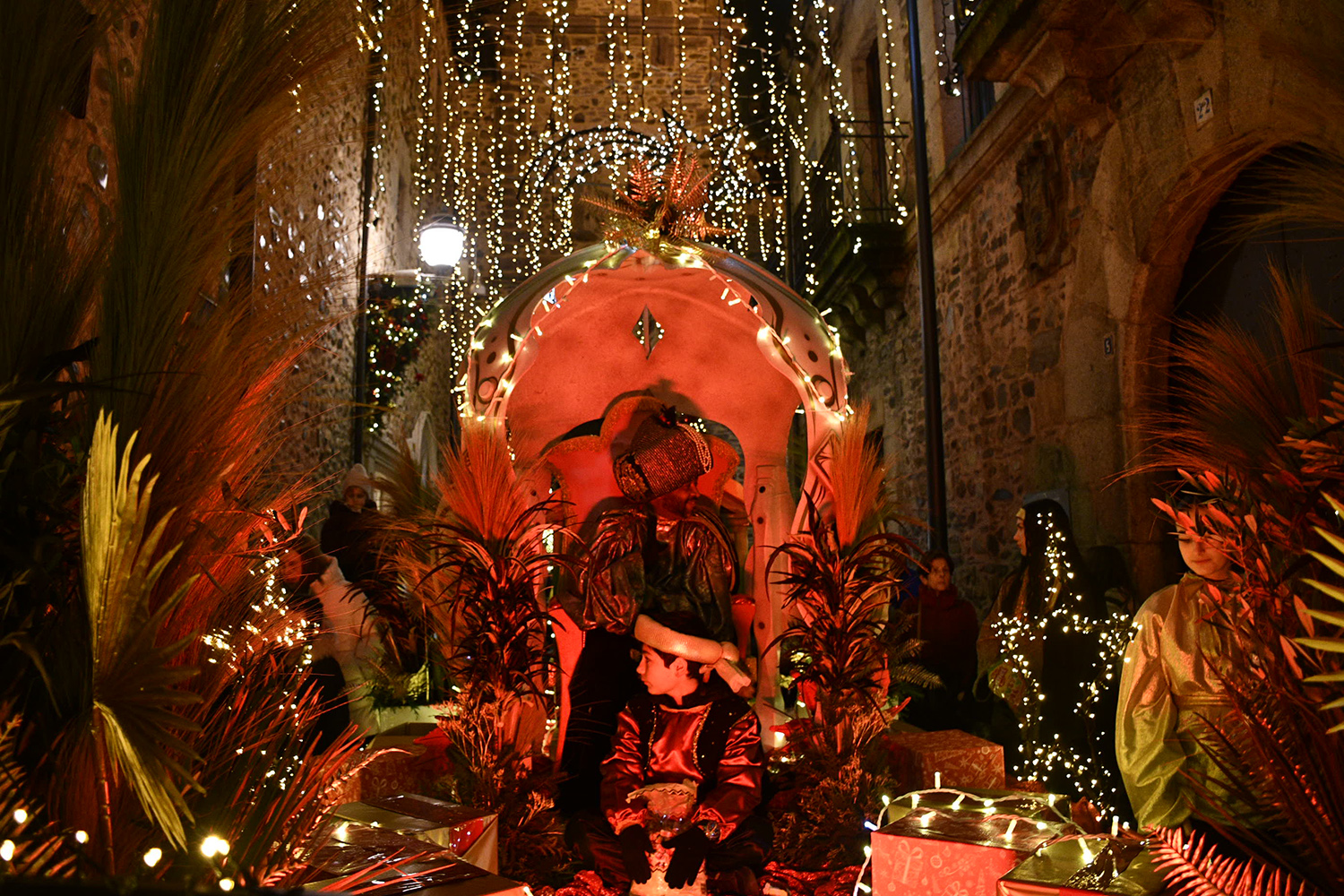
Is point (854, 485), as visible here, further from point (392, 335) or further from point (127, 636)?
point (392, 335)

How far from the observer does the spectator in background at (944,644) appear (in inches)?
224

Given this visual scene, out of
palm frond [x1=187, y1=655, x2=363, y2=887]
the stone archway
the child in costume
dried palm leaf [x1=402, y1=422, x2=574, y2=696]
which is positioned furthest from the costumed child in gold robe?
palm frond [x1=187, y1=655, x2=363, y2=887]

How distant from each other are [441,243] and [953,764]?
7.36 metres

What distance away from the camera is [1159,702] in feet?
10.3

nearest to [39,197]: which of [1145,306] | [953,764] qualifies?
[953,764]

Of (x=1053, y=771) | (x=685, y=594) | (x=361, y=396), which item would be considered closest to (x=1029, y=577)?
(x=1053, y=771)

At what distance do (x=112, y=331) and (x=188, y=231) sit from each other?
0.41 ft

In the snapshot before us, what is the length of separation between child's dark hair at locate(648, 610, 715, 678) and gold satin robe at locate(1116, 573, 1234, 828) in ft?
Answer: 5.53

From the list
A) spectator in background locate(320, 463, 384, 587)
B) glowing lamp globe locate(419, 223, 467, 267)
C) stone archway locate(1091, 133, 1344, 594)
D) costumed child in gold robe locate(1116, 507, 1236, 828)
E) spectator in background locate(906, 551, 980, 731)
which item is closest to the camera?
costumed child in gold robe locate(1116, 507, 1236, 828)

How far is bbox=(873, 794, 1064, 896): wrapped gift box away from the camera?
237 centimetres

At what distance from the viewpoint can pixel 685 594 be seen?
486 cm

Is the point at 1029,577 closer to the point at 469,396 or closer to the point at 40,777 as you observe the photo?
the point at 469,396

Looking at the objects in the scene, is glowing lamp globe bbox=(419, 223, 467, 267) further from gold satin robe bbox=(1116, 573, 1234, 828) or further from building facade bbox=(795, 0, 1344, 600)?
gold satin robe bbox=(1116, 573, 1234, 828)

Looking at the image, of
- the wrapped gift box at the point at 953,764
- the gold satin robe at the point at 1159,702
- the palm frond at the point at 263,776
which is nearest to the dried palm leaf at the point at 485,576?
the wrapped gift box at the point at 953,764
